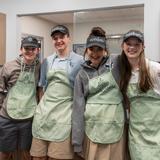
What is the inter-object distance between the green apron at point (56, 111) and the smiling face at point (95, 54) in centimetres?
23

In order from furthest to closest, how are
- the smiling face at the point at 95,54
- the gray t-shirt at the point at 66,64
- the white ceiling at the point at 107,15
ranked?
the white ceiling at the point at 107,15, the gray t-shirt at the point at 66,64, the smiling face at the point at 95,54

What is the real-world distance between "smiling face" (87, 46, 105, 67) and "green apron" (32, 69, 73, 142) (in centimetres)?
23

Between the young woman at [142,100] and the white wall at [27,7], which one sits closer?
the young woman at [142,100]

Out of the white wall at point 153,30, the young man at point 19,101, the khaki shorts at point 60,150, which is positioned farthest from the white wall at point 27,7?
the khaki shorts at point 60,150

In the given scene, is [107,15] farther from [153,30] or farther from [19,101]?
[19,101]

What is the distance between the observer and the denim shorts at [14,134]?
2.28m

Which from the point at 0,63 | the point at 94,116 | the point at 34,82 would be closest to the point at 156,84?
the point at 94,116

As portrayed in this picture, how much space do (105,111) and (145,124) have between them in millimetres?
261

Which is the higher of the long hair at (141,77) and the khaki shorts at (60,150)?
the long hair at (141,77)

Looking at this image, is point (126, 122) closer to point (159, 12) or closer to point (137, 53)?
point (137, 53)

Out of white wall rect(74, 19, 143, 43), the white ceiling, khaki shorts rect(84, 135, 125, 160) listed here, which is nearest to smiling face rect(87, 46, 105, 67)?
khaki shorts rect(84, 135, 125, 160)

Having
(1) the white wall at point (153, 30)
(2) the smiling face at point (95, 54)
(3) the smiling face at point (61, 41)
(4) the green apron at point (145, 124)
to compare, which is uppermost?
(1) the white wall at point (153, 30)

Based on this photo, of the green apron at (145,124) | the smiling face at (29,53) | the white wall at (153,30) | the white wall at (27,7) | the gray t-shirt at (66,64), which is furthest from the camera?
the white wall at (27,7)

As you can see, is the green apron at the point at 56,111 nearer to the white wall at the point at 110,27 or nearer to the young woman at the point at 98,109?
the young woman at the point at 98,109
